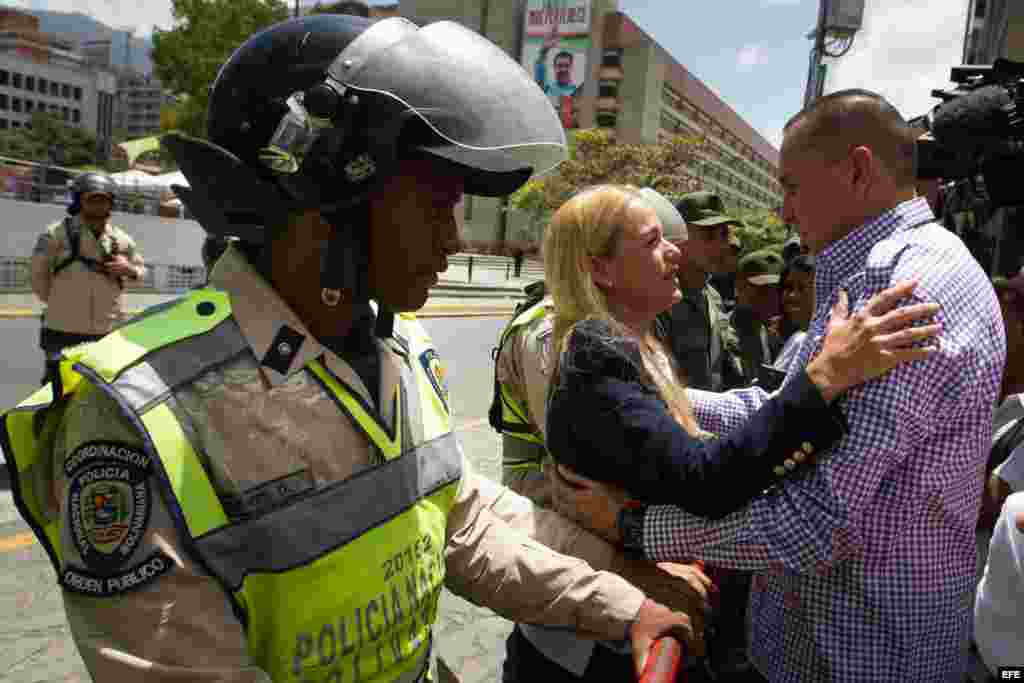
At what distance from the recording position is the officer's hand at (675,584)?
→ 1654 millimetres

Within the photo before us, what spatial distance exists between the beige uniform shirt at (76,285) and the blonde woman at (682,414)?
4577 mm

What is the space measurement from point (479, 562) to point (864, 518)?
80 cm

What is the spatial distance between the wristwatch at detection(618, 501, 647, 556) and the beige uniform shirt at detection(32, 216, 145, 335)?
4829 millimetres

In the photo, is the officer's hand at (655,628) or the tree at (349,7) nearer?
the officer's hand at (655,628)

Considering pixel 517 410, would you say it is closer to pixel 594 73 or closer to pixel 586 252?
pixel 586 252

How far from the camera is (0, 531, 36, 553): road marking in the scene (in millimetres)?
3998

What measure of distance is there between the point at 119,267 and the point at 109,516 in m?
5.10

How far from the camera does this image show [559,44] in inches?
2362

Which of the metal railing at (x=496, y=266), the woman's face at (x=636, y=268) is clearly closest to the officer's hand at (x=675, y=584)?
the woman's face at (x=636, y=268)

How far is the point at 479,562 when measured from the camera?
161cm

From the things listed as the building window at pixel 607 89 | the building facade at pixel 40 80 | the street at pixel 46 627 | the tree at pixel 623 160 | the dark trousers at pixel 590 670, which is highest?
the building facade at pixel 40 80

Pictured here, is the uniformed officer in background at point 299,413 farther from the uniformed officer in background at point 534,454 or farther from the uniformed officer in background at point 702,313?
the uniformed officer in background at point 702,313

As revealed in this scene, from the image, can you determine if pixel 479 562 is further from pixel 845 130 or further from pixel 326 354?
pixel 845 130

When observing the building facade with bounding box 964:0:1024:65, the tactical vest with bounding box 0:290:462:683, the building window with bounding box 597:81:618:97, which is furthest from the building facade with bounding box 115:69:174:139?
the tactical vest with bounding box 0:290:462:683
